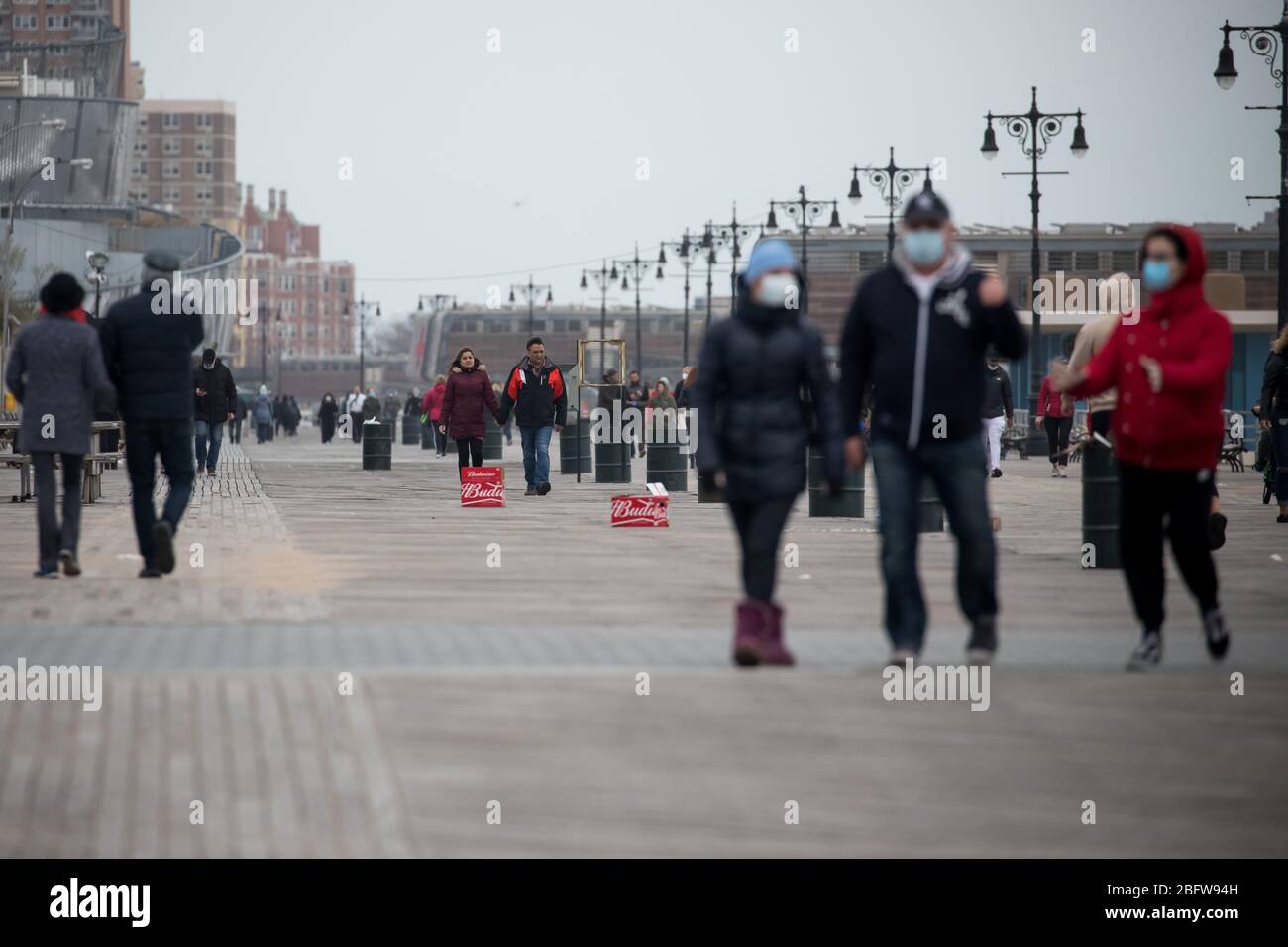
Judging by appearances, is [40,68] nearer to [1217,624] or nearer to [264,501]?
[264,501]

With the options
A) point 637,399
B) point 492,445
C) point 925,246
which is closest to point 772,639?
point 925,246

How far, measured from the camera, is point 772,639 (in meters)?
8.48

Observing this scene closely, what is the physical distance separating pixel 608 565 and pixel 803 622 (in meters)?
3.51

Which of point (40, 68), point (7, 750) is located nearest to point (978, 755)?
point (7, 750)

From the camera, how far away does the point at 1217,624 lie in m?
8.75

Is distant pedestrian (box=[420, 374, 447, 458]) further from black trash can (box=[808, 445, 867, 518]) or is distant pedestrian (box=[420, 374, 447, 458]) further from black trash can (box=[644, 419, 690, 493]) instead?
black trash can (box=[808, 445, 867, 518])

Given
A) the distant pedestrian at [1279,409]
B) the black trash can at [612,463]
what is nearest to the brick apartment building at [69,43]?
the black trash can at [612,463]

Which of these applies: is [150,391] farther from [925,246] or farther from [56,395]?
[925,246]

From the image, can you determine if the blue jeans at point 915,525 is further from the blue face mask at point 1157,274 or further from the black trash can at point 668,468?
the black trash can at point 668,468

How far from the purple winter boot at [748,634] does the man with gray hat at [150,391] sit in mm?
5054

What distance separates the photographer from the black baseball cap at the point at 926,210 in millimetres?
8425

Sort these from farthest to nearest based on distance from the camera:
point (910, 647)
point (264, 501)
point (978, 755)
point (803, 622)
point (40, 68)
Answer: point (40, 68) → point (264, 501) → point (803, 622) → point (910, 647) → point (978, 755)

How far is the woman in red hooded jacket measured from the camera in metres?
8.92

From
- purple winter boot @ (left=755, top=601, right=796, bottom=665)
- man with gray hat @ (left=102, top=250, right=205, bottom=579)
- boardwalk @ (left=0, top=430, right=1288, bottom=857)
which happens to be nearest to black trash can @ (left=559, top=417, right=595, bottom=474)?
man with gray hat @ (left=102, top=250, right=205, bottom=579)
